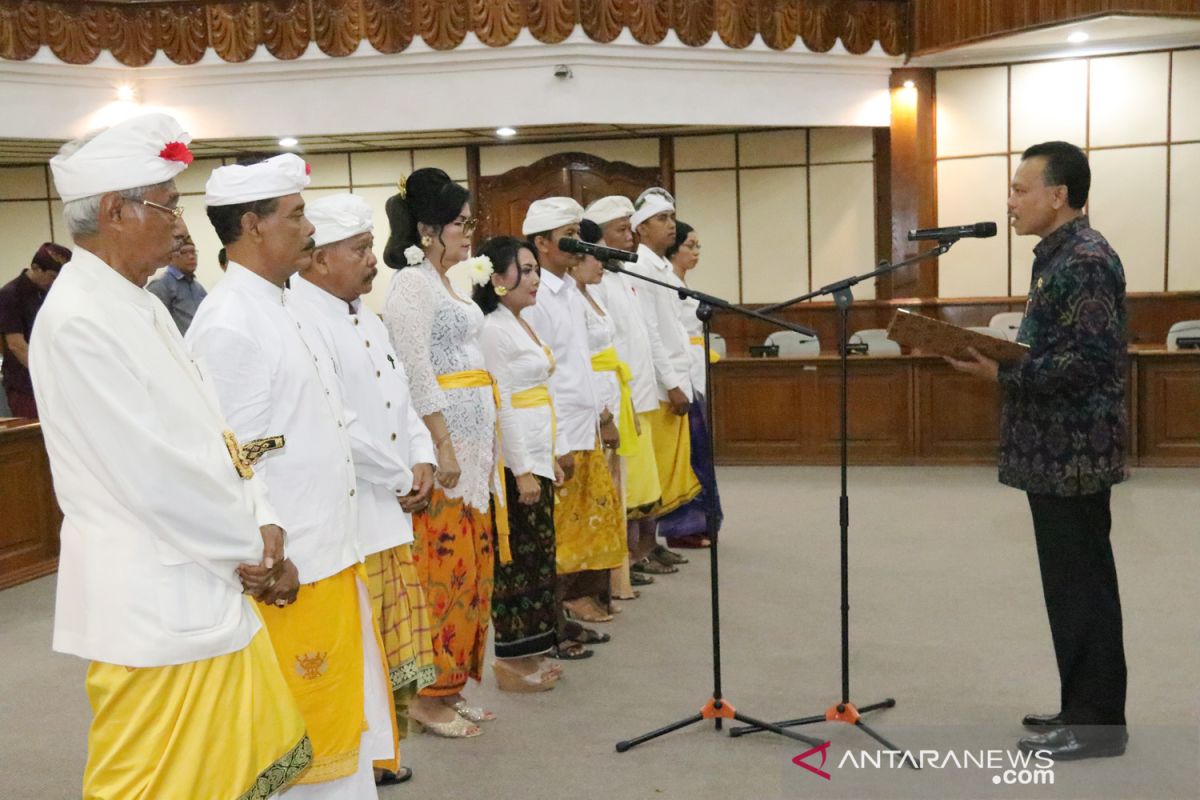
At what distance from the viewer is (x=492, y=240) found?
3.98 meters

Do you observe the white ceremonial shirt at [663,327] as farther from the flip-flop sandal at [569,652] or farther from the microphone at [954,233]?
the microphone at [954,233]

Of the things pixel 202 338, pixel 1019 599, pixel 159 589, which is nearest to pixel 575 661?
pixel 1019 599

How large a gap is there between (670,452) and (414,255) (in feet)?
8.51

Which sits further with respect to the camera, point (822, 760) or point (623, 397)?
point (623, 397)

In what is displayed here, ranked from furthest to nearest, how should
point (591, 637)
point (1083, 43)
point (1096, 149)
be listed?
point (1096, 149) → point (1083, 43) → point (591, 637)

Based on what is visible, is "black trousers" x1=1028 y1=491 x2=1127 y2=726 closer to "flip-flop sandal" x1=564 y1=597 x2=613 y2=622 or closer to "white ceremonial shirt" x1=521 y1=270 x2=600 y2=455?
"white ceremonial shirt" x1=521 y1=270 x2=600 y2=455

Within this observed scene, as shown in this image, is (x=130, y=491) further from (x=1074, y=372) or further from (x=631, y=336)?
(x=631, y=336)

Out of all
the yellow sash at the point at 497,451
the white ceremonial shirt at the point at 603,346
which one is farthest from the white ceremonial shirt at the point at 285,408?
the white ceremonial shirt at the point at 603,346

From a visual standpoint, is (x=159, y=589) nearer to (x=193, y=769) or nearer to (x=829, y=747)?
(x=193, y=769)

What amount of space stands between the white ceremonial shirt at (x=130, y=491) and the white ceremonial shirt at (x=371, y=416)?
83 cm

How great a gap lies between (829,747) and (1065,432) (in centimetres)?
112

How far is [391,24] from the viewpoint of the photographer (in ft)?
30.8

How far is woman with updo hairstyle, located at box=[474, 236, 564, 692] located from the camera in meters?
3.94

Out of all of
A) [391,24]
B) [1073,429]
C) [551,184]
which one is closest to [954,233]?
[1073,429]
